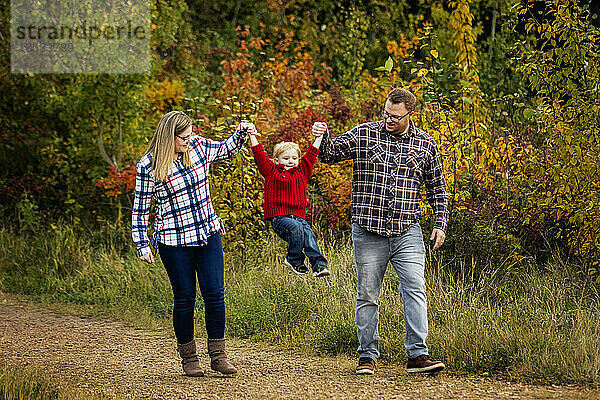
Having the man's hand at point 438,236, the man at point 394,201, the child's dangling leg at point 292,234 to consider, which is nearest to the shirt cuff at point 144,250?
the child's dangling leg at point 292,234

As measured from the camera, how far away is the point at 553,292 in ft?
22.0

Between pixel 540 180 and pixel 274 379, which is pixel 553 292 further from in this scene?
pixel 274 379

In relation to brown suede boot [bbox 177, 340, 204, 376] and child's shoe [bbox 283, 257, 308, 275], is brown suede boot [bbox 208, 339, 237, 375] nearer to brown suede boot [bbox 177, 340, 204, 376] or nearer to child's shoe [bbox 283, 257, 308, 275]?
brown suede boot [bbox 177, 340, 204, 376]

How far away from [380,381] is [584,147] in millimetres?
2674

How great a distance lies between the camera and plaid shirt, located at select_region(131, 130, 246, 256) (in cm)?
542

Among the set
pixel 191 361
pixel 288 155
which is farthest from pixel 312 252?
pixel 191 361

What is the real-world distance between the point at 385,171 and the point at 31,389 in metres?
2.82

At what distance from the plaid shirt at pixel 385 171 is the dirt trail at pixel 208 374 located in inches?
42.4

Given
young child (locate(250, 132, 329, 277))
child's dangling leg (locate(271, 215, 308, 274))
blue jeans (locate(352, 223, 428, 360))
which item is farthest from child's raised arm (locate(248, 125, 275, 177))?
blue jeans (locate(352, 223, 428, 360))

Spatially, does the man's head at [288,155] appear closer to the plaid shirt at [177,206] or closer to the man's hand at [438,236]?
the plaid shirt at [177,206]

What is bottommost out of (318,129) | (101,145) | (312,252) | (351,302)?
Answer: (351,302)

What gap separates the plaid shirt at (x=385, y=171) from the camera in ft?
17.8

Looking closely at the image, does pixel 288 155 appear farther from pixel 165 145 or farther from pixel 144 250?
pixel 144 250

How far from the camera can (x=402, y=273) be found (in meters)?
5.50
